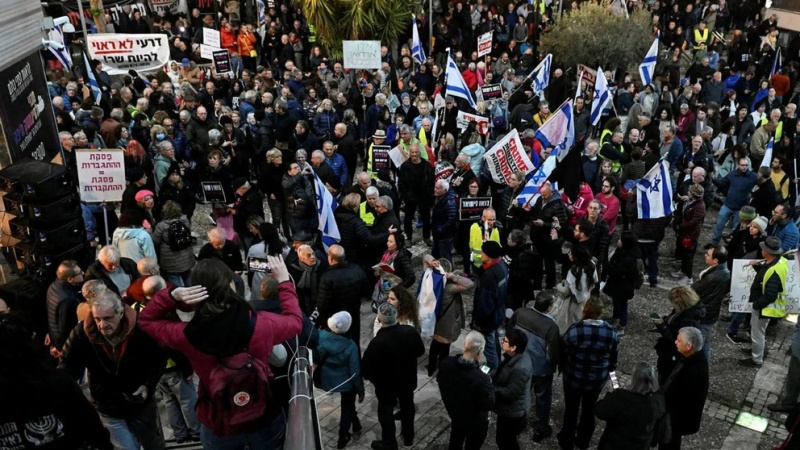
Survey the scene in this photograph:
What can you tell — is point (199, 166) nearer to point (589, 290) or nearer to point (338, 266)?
point (338, 266)

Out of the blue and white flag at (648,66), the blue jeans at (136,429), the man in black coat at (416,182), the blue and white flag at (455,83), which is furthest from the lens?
the blue and white flag at (648,66)

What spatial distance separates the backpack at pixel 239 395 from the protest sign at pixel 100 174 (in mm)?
6367

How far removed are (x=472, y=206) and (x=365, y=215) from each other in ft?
5.16

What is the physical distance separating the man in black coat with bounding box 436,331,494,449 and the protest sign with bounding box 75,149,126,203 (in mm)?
5893

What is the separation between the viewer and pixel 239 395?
13.6 feet

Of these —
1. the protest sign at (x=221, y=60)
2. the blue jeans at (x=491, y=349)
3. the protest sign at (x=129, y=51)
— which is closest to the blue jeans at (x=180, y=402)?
the blue jeans at (x=491, y=349)

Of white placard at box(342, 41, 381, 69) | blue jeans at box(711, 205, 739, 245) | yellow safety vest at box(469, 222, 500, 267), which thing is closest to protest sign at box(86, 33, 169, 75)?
white placard at box(342, 41, 381, 69)

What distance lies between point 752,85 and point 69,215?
1677 cm

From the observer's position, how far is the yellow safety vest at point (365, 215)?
996 centimetres

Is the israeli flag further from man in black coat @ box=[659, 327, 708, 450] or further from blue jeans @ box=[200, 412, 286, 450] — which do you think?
blue jeans @ box=[200, 412, 286, 450]

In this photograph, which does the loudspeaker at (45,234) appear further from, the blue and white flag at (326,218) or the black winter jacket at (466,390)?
the black winter jacket at (466,390)

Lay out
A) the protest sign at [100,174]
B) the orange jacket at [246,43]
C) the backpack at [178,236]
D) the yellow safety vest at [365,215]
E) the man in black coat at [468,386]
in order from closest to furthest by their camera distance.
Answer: the man in black coat at [468,386], the backpack at [178,236], the protest sign at [100,174], the yellow safety vest at [365,215], the orange jacket at [246,43]

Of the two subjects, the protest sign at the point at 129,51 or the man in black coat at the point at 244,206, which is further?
the protest sign at the point at 129,51

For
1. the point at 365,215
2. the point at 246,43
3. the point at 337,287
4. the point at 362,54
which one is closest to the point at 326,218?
the point at 365,215
